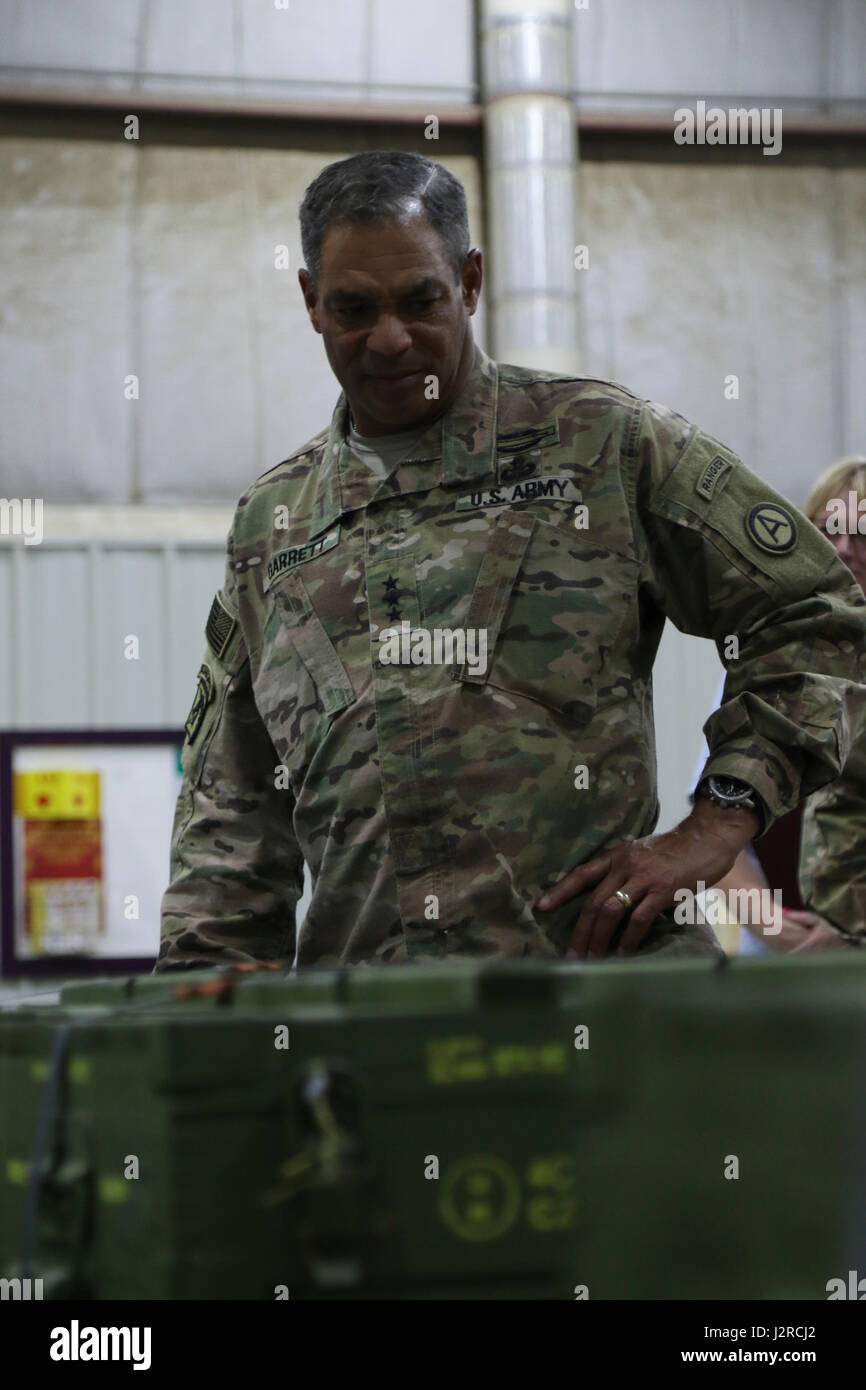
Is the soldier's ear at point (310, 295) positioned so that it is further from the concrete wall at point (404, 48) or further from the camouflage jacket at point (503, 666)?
the concrete wall at point (404, 48)

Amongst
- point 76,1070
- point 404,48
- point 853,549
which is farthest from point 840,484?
point 404,48

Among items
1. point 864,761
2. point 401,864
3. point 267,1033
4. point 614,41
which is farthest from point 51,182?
point 267,1033

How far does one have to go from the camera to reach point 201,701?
1.89 metres

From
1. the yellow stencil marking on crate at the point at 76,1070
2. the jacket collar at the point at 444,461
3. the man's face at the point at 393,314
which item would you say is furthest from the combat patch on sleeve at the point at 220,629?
the yellow stencil marking on crate at the point at 76,1070

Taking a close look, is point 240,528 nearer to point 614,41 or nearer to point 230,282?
point 230,282

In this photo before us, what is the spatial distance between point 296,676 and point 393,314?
0.36 metres

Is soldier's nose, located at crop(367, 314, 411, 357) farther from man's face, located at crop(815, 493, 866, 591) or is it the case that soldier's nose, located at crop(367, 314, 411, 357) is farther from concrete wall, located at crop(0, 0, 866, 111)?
concrete wall, located at crop(0, 0, 866, 111)

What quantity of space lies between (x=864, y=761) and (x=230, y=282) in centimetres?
461

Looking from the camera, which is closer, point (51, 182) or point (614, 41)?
point (51, 182)

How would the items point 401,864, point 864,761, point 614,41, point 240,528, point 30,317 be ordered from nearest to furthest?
point 401,864, point 240,528, point 864,761, point 30,317, point 614,41

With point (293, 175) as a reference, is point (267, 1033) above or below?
below

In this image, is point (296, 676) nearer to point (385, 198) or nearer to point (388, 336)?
point (388, 336)
